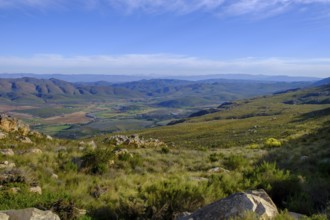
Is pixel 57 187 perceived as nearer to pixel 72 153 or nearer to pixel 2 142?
pixel 72 153

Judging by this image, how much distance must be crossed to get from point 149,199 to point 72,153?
9.64 m

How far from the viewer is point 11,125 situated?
1010 inches

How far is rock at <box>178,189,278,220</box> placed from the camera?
23.3 feet

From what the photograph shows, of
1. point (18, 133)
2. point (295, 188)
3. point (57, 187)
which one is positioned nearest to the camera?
point (295, 188)

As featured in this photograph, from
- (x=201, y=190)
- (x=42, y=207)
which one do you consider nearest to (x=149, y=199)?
(x=201, y=190)

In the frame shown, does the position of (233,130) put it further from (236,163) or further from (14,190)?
(14,190)

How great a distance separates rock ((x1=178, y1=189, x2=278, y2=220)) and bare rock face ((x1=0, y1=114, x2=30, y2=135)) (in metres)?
20.7

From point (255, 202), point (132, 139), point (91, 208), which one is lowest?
point (132, 139)

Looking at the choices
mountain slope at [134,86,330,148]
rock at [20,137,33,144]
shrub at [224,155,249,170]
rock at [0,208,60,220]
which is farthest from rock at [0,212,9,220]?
mountain slope at [134,86,330,148]

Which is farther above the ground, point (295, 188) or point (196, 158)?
point (295, 188)

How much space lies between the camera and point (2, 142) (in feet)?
66.6

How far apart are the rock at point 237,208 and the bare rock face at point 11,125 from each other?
20.7 m

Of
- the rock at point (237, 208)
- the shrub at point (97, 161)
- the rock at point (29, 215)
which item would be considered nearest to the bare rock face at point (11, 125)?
the shrub at point (97, 161)

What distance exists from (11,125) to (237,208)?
2233cm
